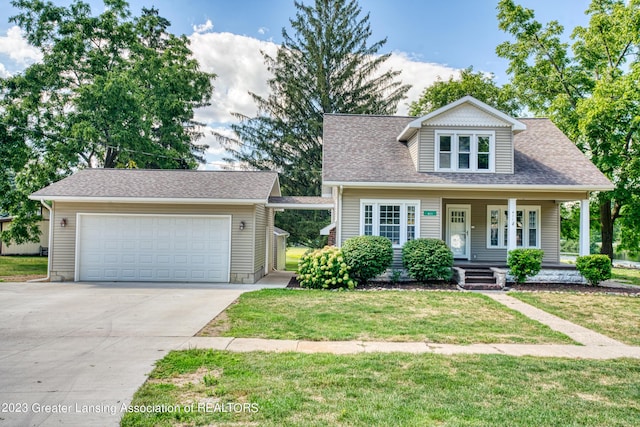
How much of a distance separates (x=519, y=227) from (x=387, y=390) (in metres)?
13.0

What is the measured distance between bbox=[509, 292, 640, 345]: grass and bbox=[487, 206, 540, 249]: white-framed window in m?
4.00

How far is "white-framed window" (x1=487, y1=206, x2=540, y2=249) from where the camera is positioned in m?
15.4

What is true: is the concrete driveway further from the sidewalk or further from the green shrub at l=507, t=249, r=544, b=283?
the green shrub at l=507, t=249, r=544, b=283

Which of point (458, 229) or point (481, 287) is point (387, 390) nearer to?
point (481, 287)

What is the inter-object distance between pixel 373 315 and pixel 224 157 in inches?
821

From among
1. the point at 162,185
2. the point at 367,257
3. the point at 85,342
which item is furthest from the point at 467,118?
the point at 85,342

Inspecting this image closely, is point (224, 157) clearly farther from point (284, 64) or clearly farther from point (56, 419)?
point (56, 419)

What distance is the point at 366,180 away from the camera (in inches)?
532

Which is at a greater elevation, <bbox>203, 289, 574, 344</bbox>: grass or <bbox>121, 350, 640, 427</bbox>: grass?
<bbox>121, 350, 640, 427</bbox>: grass

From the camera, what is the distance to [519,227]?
50.5 feet

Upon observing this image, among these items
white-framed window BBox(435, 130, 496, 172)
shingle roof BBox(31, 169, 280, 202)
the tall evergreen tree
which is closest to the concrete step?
white-framed window BBox(435, 130, 496, 172)

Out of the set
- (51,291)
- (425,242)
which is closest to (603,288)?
(425,242)

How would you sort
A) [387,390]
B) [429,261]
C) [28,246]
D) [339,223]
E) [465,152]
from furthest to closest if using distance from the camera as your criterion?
[28,246], [465,152], [339,223], [429,261], [387,390]

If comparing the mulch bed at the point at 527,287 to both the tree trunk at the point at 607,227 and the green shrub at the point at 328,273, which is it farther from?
the tree trunk at the point at 607,227
